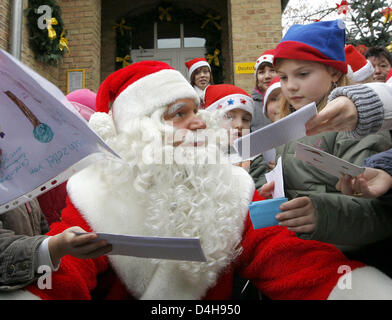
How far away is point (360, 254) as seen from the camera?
1.36 metres

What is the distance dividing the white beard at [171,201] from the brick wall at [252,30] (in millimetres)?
4928

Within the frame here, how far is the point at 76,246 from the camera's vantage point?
1.13 meters

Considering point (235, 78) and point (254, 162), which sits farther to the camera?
point (235, 78)

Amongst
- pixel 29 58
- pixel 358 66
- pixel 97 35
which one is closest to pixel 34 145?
pixel 358 66

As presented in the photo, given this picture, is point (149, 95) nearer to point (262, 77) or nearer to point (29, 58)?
point (262, 77)

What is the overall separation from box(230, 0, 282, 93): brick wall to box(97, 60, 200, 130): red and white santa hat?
467 centimetres

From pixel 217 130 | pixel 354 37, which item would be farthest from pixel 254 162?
pixel 354 37

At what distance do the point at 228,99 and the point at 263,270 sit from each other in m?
1.81

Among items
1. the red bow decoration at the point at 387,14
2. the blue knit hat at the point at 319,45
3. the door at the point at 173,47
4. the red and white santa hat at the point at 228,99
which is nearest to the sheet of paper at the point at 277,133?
the blue knit hat at the point at 319,45

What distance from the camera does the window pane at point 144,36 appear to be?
8.42m

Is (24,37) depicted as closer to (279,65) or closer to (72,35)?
(72,35)

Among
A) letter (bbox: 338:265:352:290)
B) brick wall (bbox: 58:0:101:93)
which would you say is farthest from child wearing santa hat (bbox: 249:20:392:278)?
brick wall (bbox: 58:0:101:93)

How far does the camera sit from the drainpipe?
16.2 feet
